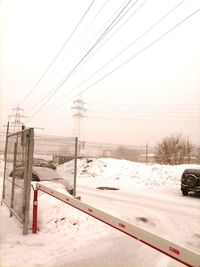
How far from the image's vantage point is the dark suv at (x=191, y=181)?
52.7ft

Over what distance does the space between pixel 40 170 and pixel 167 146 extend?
3233 cm

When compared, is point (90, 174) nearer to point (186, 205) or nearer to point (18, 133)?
point (186, 205)

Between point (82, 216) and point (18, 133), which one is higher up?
point (18, 133)

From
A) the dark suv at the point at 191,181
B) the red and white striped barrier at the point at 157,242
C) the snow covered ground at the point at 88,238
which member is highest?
the red and white striped barrier at the point at 157,242

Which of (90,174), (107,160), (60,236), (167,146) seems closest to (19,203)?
(60,236)

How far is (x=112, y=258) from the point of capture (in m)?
5.65

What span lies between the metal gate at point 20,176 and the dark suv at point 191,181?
9998 mm

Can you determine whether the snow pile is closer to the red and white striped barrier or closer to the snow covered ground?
the snow covered ground

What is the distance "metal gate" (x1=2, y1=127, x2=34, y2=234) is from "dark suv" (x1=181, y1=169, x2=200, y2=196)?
1000 cm

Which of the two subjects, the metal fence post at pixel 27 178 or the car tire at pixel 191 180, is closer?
the metal fence post at pixel 27 178

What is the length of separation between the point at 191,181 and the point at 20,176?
35.7 feet

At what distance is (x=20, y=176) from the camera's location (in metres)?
7.74

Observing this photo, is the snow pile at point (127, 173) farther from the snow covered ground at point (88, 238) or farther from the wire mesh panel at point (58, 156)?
the snow covered ground at point (88, 238)

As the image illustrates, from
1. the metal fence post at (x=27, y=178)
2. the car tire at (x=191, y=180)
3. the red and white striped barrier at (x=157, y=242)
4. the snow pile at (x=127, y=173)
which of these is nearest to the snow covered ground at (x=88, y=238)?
the metal fence post at (x=27, y=178)
